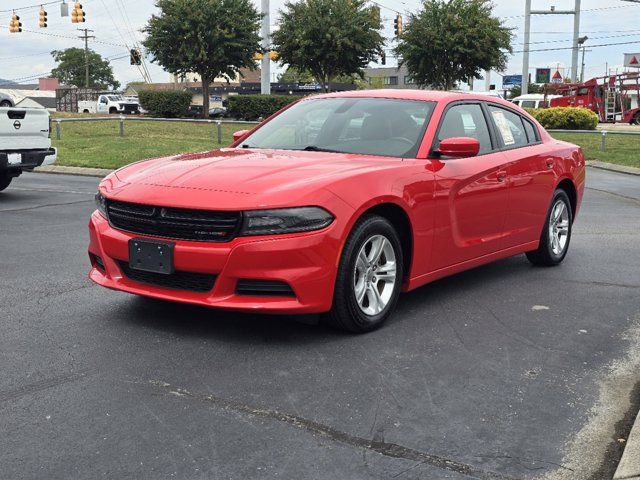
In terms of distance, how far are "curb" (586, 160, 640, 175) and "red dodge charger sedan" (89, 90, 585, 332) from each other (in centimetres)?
1346

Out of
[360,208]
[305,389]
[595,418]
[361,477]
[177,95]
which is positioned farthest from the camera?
[177,95]

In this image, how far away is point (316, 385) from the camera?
13.8 ft

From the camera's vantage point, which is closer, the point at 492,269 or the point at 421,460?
the point at 421,460

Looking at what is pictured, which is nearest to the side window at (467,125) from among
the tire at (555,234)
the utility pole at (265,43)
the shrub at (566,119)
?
the tire at (555,234)

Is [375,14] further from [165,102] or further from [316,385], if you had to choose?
[316,385]

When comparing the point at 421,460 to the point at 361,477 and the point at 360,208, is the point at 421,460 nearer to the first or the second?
the point at 361,477

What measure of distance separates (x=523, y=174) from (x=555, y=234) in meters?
1.06

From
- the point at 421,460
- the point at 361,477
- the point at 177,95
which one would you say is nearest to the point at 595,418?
the point at 421,460

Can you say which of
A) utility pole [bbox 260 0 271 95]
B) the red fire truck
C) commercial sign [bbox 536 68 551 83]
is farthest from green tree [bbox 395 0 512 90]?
commercial sign [bbox 536 68 551 83]

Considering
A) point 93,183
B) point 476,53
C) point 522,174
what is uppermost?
point 476,53

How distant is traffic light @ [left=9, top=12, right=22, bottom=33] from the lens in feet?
136

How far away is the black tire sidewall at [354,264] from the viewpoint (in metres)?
4.89

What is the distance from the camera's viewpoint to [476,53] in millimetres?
44406

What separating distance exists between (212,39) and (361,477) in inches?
1670
